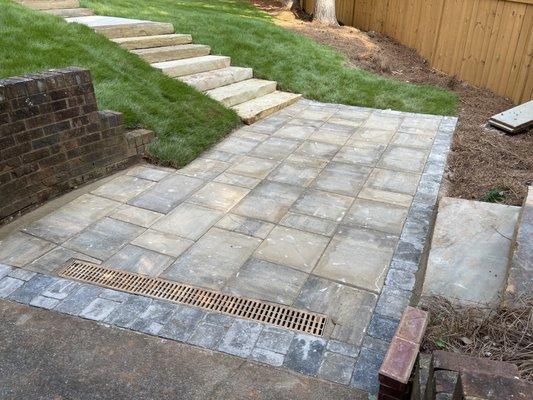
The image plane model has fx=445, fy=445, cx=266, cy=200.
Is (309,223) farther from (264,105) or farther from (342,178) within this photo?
(264,105)

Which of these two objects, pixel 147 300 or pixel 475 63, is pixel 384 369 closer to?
pixel 147 300

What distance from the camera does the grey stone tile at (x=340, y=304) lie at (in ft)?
8.48

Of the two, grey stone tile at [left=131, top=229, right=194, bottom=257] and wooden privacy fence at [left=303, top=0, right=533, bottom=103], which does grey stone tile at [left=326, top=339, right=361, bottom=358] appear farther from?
wooden privacy fence at [left=303, top=0, right=533, bottom=103]

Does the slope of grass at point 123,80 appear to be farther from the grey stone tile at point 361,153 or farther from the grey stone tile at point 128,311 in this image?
the grey stone tile at point 128,311

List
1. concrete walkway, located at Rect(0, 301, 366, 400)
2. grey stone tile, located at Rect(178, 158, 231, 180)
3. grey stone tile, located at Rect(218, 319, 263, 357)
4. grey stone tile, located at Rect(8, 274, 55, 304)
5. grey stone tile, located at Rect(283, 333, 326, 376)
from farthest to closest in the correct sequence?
1. grey stone tile, located at Rect(178, 158, 231, 180)
2. grey stone tile, located at Rect(8, 274, 55, 304)
3. grey stone tile, located at Rect(218, 319, 263, 357)
4. grey stone tile, located at Rect(283, 333, 326, 376)
5. concrete walkway, located at Rect(0, 301, 366, 400)

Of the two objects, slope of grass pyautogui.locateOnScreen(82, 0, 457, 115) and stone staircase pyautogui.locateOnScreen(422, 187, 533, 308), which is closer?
stone staircase pyautogui.locateOnScreen(422, 187, 533, 308)

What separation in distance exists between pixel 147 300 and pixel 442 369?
1.78 metres

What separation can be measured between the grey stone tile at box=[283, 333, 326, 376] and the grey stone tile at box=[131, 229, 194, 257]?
1213mm

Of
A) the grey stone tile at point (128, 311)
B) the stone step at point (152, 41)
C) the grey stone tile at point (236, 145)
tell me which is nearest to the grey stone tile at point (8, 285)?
the grey stone tile at point (128, 311)

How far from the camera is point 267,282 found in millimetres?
3004

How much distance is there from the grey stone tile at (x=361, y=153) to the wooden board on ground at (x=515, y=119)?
1.82 m

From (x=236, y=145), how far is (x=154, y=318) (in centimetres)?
305

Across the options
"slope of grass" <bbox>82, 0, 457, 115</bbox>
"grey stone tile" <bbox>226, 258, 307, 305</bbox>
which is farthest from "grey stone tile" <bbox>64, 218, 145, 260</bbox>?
"slope of grass" <bbox>82, 0, 457, 115</bbox>

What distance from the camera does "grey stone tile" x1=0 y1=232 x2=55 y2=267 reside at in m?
3.17
